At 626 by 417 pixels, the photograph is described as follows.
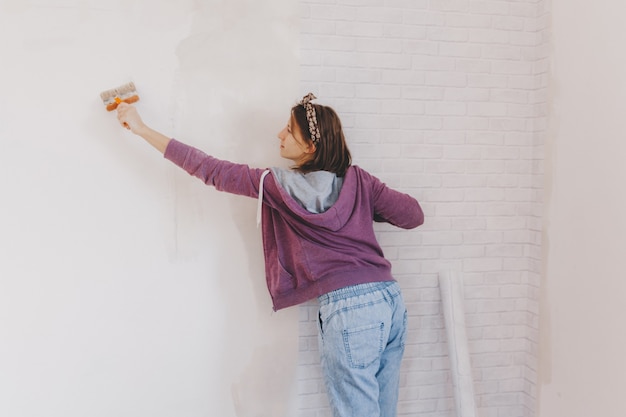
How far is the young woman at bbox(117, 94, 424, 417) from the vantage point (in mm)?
2000

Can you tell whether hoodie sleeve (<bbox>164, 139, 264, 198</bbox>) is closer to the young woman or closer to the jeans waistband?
the young woman

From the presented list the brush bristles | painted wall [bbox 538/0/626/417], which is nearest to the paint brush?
the brush bristles

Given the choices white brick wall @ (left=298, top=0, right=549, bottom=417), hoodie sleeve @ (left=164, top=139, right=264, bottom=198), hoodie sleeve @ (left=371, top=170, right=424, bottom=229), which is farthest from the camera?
white brick wall @ (left=298, top=0, right=549, bottom=417)

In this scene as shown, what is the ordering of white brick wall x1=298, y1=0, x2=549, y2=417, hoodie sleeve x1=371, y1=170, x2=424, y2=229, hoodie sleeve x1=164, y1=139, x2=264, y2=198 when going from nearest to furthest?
hoodie sleeve x1=164, y1=139, x2=264, y2=198 → hoodie sleeve x1=371, y1=170, x2=424, y2=229 → white brick wall x1=298, y1=0, x2=549, y2=417

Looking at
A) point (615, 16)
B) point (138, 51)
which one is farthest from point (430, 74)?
point (138, 51)

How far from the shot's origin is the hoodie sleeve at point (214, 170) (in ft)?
6.50

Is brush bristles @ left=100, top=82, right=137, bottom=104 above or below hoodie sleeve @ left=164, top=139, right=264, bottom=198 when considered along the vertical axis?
above

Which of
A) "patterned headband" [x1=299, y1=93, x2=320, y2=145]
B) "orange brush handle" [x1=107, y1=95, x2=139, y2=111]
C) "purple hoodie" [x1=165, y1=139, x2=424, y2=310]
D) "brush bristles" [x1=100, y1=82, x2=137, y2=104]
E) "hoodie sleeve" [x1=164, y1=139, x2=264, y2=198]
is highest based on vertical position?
"brush bristles" [x1=100, y1=82, x2=137, y2=104]

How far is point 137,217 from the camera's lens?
2152 millimetres

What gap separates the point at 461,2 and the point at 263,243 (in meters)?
1.27

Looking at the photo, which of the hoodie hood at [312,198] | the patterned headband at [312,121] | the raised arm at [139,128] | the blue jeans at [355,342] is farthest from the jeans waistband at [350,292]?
the raised arm at [139,128]

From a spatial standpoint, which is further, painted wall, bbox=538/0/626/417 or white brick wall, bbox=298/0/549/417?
white brick wall, bbox=298/0/549/417

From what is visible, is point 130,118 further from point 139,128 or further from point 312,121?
point 312,121

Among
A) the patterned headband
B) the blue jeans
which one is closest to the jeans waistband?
the blue jeans
